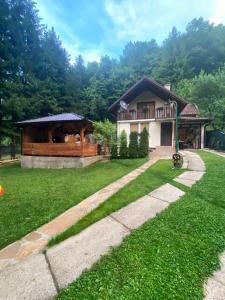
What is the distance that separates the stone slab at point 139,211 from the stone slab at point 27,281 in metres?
1.72

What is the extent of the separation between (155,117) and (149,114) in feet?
2.43

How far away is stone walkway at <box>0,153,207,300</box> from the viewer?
252cm

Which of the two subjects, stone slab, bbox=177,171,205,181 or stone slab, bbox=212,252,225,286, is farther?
stone slab, bbox=177,171,205,181

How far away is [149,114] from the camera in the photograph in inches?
810

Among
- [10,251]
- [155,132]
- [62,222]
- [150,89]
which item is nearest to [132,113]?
[150,89]

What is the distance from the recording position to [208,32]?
1651 inches

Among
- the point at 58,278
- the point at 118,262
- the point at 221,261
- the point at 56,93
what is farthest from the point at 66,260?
the point at 56,93

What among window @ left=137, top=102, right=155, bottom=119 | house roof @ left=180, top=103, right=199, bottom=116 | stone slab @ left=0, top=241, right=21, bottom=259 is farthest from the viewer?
house roof @ left=180, top=103, right=199, bottom=116

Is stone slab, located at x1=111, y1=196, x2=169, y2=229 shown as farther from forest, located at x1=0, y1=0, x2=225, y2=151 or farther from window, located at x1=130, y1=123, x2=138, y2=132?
window, located at x1=130, y1=123, x2=138, y2=132

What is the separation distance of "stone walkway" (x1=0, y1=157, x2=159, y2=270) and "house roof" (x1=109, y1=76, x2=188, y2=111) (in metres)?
15.3

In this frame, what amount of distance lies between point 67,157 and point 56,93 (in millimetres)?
19445

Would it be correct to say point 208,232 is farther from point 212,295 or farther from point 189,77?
point 189,77

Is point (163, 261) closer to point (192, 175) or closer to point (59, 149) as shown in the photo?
point (192, 175)

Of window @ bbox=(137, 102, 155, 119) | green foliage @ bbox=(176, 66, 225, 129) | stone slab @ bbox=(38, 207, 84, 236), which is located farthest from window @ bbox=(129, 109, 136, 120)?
stone slab @ bbox=(38, 207, 84, 236)
